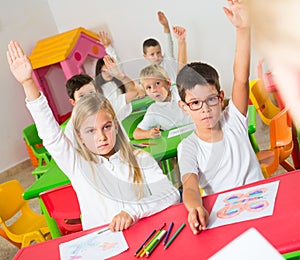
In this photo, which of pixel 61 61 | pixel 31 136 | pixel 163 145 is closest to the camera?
pixel 163 145

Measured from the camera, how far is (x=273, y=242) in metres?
0.60

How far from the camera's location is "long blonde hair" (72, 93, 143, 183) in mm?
730

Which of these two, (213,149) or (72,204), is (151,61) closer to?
(213,149)

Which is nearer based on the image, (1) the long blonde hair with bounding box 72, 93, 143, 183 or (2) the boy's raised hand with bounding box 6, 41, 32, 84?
(1) the long blonde hair with bounding box 72, 93, 143, 183

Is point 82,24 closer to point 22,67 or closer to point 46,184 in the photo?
point 46,184

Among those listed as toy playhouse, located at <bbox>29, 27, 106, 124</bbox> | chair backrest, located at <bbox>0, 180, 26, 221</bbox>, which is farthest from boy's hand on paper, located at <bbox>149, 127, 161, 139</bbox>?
toy playhouse, located at <bbox>29, 27, 106, 124</bbox>

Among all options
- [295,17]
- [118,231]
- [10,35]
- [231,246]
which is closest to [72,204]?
[118,231]

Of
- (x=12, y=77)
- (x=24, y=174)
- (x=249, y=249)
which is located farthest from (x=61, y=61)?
(x=249, y=249)

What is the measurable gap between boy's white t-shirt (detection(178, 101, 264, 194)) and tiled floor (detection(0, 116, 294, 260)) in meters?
0.89

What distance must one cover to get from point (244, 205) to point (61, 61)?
2138 millimetres

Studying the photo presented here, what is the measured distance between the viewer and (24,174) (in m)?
2.84

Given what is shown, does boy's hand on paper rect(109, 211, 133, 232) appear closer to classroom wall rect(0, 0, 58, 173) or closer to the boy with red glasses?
the boy with red glasses

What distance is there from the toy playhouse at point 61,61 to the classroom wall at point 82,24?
6.9 inches

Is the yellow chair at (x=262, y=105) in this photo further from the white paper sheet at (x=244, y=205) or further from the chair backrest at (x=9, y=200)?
the chair backrest at (x=9, y=200)
